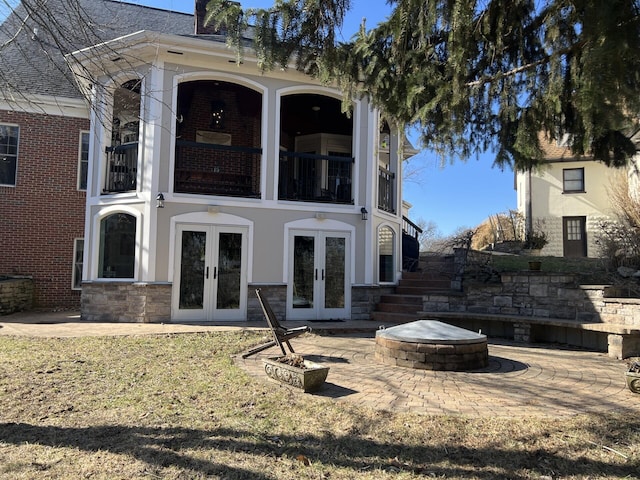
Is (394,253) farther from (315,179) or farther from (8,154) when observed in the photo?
(8,154)

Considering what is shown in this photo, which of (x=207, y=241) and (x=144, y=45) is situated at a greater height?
(x=144, y=45)

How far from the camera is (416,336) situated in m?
6.07

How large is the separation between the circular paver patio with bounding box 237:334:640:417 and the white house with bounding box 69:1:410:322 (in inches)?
137

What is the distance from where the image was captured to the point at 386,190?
12.7 meters

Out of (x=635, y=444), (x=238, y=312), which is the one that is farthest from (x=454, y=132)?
(x=238, y=312)

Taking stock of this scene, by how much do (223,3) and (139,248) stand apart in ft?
20.3

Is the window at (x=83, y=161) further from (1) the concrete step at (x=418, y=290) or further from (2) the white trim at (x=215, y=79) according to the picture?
(1) the concrete step at (x=418, y=290)

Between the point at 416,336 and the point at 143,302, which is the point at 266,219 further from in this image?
the point at 416,336

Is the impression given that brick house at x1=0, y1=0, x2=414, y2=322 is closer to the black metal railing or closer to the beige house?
the black metal railing

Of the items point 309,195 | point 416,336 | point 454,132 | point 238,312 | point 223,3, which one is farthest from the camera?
point 309,195

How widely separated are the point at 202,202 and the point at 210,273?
155 cm

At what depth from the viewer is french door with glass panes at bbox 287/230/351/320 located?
34.7 feet

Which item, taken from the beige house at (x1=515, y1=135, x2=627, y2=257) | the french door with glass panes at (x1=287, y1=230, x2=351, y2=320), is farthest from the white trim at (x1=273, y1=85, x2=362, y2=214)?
the beige house at (x1=515, y1=135, x2=627, y2=257)

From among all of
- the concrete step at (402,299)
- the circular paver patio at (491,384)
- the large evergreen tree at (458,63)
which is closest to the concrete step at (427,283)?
the concrete step at (402,299)
